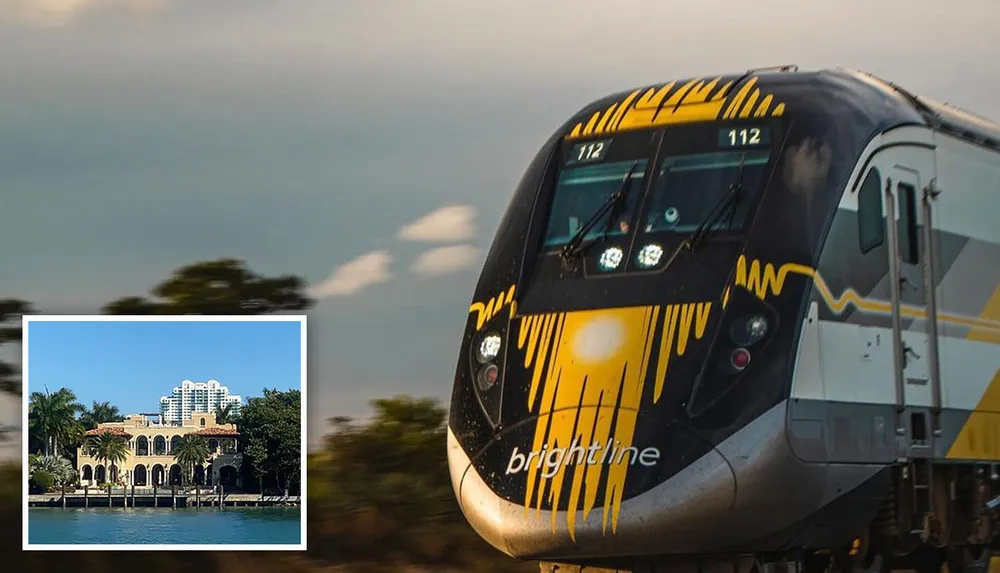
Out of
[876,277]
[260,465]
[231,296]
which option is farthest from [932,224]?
[231,296]

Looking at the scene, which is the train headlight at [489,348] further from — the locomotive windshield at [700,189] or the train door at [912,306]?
the train door at [912,306]

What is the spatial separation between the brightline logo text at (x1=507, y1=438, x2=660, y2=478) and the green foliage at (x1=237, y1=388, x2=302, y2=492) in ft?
5.37

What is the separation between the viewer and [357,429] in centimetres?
1716

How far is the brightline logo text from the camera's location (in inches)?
440

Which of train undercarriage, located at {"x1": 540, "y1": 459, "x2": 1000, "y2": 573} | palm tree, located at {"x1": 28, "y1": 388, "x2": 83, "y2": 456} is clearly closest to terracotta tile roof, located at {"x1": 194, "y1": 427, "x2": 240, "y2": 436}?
palm tree, located at {"x1": 28, "y1": 388, "x2": 83, "y2": 456}

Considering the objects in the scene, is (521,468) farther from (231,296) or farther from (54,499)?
(231,296)

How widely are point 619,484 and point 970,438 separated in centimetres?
369

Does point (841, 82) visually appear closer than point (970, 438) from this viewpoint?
Yes

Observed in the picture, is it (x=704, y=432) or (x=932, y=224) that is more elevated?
(x=932, y=224)

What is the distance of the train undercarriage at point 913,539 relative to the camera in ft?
38.9

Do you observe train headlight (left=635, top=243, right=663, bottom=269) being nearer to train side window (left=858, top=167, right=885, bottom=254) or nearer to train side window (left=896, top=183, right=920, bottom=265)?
train side window (left=858, top=167, right=885, bottom=254)

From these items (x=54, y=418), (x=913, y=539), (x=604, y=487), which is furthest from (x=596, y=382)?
(x=54, y=418)

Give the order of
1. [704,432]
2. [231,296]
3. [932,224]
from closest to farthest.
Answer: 1. [704,432]
2. [932,224]
3. [231,296]

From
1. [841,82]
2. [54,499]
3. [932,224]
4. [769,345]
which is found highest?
[841,82]
